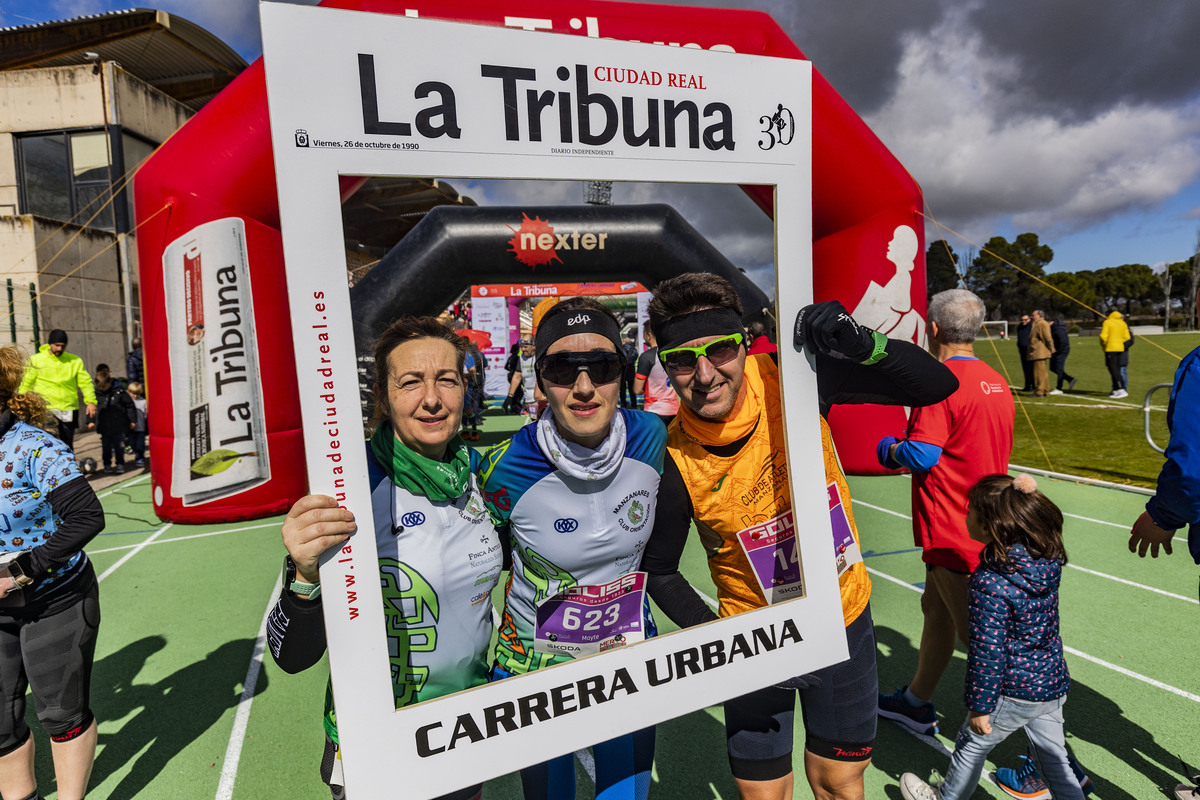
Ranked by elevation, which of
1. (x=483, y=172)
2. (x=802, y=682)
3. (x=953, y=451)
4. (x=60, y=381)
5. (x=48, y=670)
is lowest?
(x=48, y=670)

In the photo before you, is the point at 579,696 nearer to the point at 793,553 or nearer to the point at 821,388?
the point at 793,553

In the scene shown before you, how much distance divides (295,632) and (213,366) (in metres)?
2.00

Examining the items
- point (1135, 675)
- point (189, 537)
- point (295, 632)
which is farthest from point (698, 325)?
point (189, 537)

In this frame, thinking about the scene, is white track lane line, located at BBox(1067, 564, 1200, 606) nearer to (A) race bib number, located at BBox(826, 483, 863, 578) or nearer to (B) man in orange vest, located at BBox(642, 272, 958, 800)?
(B) man in orange vest, located at BBox(642, 272, 958, 800)

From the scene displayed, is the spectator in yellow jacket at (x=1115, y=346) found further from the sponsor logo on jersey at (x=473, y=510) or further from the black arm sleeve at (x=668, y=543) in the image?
the sponsor logo on jersey at (x=473, y=510)

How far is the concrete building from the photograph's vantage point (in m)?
12.9

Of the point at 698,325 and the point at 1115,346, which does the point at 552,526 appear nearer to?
the point at 698,325

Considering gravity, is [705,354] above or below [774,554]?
above

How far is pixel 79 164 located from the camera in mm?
14344

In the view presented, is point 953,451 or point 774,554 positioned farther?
point 953,451

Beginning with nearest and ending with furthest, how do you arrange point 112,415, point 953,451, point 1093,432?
point 953,451 < point 112,415 < point 1093,432

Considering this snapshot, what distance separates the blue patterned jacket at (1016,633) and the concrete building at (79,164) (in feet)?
53.4

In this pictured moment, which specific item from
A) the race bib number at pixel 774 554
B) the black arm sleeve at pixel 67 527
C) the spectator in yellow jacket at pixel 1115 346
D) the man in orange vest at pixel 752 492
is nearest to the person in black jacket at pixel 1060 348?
the spectator in yellow jacket at pixel 1115 346

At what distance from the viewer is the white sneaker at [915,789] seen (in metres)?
2.37
